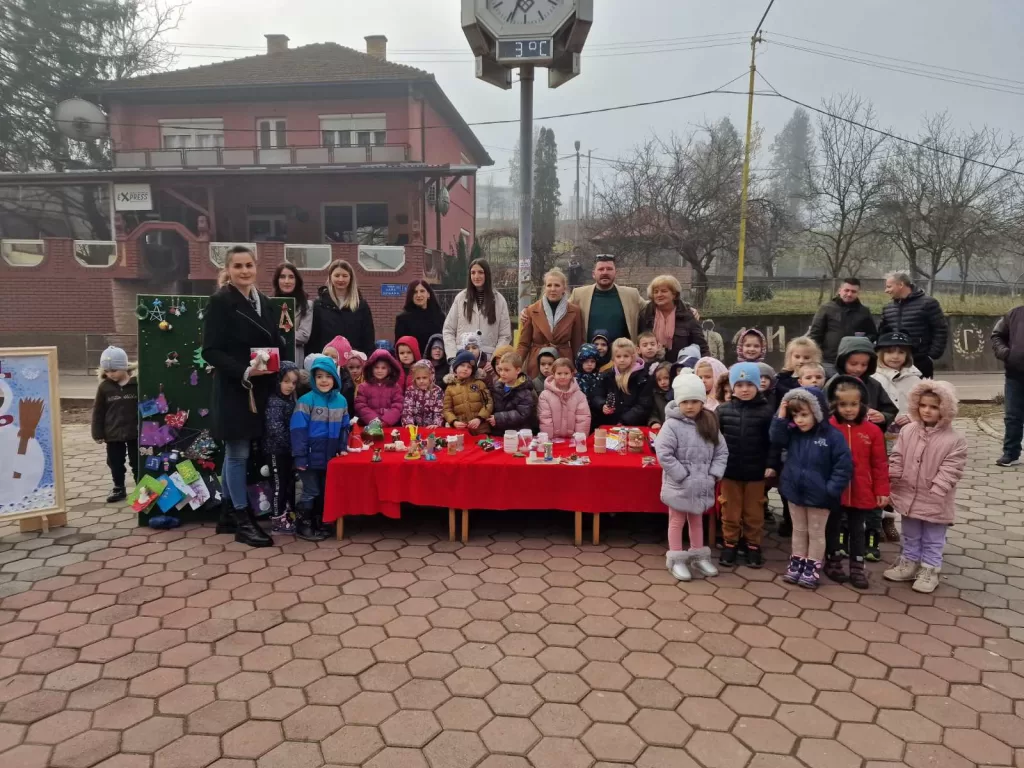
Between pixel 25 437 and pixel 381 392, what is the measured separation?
8.78ft

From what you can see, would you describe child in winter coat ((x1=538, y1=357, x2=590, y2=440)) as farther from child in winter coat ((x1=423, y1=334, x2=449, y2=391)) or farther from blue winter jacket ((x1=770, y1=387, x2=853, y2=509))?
blue winter jacket ((x1=770, y1=387, x2=853, y2=509))

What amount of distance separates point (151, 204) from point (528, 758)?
22464mm

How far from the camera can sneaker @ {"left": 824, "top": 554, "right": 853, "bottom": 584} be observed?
4.04m

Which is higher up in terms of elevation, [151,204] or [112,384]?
[151,204]

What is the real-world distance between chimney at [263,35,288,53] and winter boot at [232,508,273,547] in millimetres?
26277

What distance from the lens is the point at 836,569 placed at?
13.4 feet

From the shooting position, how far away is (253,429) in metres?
4.46

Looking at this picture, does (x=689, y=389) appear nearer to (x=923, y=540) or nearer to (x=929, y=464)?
(x=929, y=464)

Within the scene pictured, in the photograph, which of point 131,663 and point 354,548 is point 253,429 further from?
point 131,663

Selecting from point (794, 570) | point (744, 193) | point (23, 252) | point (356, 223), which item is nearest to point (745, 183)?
point (744, 193)

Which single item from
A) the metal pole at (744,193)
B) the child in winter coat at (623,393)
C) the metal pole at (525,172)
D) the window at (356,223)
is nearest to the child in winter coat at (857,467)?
the child in winter coat at (623,393)

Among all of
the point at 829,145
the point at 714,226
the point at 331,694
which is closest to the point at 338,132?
the point at 714,226

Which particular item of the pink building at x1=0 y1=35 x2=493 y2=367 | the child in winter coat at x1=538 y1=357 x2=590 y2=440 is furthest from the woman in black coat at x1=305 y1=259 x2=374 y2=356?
the pink building at x1=0 y1=35 x2=493 y2=367

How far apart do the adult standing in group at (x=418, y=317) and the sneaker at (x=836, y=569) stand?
3.88 m
